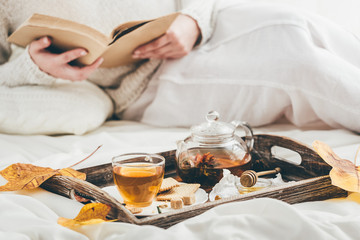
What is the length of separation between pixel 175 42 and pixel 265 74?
271 mm

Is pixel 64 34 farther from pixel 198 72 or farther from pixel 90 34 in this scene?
pixel 198 72

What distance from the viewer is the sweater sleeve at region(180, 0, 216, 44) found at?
3.95 feet

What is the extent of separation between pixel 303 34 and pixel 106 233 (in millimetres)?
810

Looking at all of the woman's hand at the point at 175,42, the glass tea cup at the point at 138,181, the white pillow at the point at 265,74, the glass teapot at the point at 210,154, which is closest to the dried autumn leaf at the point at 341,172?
the glass teapot at the point at 210,154

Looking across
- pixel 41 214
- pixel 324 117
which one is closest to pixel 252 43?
pixel 324 117

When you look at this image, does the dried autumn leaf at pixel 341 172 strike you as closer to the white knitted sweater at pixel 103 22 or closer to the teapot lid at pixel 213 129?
the teapot lid at pixel 213 129

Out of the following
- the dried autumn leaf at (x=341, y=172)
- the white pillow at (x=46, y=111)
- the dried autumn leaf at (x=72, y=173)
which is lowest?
the white pillow at (x=46, y=111)

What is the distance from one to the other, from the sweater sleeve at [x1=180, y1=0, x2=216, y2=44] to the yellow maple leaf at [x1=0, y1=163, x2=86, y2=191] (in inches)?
28.1

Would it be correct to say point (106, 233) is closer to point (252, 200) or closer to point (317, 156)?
point (252, 200)

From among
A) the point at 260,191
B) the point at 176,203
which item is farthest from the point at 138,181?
the point at 260,191

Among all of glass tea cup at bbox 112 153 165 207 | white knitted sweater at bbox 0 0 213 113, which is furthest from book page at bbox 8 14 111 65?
glass tea cup at bbox 112 153 165 207

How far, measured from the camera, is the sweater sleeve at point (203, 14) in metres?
1.20

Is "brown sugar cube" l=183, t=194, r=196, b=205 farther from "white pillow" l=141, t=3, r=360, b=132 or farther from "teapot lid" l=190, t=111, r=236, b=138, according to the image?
"white pillow" l=141, t=3, r=360, b=132

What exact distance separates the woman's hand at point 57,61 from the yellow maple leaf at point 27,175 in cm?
43
